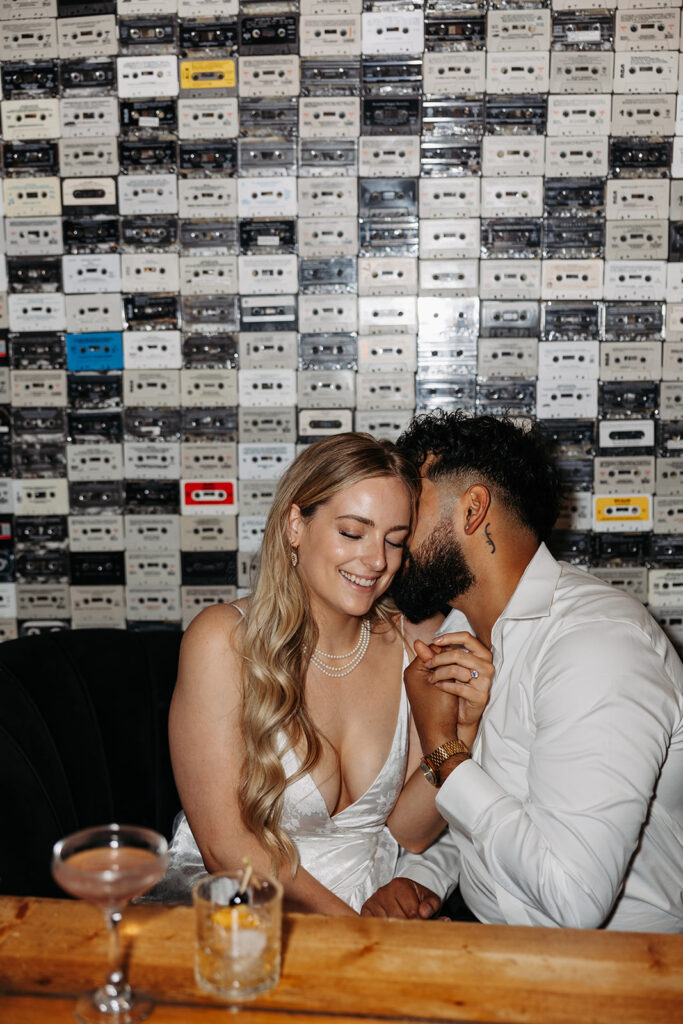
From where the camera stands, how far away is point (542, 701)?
134 centimetres

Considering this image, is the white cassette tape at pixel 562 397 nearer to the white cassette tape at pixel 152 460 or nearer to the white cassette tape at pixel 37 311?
the white cassette tape at pixel 152 460

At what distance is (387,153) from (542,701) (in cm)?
148

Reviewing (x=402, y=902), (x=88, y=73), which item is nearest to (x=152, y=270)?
(x=88, y=73)

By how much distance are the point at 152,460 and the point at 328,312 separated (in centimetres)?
62

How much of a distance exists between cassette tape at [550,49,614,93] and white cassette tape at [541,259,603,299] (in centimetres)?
43

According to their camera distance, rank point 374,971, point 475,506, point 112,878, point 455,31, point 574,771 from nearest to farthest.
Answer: point 112,878 → point 374,971 → point 574,771 → point 475,506 → point 455,31

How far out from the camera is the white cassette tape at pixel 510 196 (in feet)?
6.98

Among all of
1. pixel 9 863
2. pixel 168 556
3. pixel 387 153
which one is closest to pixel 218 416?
pixel 168 556

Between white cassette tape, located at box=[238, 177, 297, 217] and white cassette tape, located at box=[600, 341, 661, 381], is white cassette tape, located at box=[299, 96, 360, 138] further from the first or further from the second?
white cassette tape, located at box=[600, 341, 661, 381]

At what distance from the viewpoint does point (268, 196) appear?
7.07ft

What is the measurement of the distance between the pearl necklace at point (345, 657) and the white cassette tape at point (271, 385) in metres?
0.70

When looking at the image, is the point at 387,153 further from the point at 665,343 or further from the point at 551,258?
the point at 665,343

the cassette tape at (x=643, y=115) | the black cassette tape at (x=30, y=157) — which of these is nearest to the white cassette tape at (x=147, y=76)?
the black cassette tape at (x=30, y=157)

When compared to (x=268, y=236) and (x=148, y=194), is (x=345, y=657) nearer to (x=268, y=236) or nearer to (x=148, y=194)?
(x=268, y=236)
